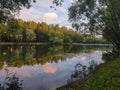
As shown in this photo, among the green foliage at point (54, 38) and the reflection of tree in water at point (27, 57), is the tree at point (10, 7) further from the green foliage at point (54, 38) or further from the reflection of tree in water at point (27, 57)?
the green foliage at point (54, 38)

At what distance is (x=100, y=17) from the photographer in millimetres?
46938

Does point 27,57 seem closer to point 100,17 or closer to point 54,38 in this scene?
point 100,17

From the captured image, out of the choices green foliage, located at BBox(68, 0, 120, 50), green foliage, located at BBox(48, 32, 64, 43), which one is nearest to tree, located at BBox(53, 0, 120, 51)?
green foliage, located at BBox(68, 0, 120, 50)

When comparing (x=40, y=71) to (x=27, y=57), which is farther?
(x=27, y=57)

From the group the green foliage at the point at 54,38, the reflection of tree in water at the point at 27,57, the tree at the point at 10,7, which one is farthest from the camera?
the green foliage at the point at 54,38

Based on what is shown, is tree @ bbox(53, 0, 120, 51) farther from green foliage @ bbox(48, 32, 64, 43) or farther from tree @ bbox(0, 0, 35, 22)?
green foliage @ bbox(48, 32, 64, 43)

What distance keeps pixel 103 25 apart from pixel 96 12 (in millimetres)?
4031

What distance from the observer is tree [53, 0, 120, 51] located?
42812mm

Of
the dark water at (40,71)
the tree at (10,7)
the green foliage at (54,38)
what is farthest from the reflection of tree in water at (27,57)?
the green foliage at (54,38)

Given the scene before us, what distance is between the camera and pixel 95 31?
4909cm

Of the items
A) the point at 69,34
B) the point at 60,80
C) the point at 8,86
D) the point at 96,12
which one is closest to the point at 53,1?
the point at 8,86

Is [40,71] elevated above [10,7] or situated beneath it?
situated beneath

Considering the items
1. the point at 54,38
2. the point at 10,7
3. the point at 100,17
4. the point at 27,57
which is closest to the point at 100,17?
the point at 100,17

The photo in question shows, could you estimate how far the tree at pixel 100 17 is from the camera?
42812 millimetres
